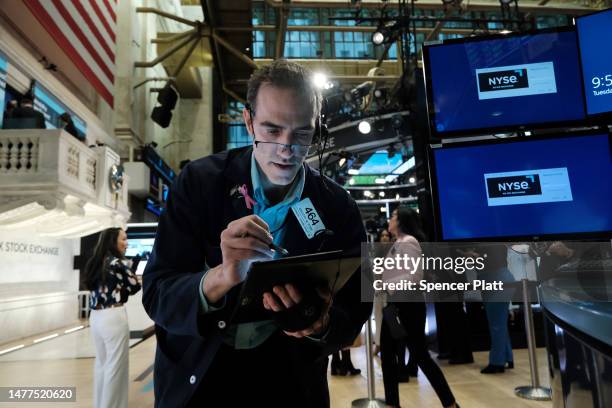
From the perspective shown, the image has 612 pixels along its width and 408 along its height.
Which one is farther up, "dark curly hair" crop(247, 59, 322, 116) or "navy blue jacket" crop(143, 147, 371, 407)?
"dark curly hair" crop(247, 59, 322, 116)

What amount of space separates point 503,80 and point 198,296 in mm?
1593

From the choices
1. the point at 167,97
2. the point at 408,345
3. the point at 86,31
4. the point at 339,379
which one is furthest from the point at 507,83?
the point at 167,97

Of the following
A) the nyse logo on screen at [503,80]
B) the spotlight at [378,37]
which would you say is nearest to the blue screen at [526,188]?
the nyse logo on screen at [503,80]

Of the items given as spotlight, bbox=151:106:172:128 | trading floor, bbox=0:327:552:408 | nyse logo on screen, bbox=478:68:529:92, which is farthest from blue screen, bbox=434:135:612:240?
spotlight, bbox=151:106:172:128

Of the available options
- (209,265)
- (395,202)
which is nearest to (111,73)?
(395,202)

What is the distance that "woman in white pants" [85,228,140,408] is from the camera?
3.50m

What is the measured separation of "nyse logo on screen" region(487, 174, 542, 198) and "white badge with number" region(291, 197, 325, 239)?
1.01m

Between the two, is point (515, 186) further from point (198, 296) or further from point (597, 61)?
point (198, 296)

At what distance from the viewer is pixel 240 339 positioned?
3.22 feet

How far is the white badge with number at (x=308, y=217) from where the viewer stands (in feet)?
3.50

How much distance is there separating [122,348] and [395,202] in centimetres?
970

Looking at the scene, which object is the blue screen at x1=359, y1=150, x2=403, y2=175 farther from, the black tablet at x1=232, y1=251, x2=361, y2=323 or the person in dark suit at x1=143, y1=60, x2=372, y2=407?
the black tablet at x1=232, y1=251, x2=361, y2=323

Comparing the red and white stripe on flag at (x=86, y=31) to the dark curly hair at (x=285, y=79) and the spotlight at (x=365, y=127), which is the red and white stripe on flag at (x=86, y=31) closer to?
the spotlight at (x=365, y=127)

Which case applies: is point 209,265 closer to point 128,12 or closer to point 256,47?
point 128,12
